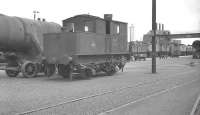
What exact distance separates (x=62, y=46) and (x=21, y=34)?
9.78 ft

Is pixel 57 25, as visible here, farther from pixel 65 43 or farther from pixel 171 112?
pixel 171 112

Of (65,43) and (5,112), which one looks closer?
(5,112)

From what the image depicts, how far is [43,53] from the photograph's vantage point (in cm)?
1705

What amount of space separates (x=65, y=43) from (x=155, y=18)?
8164 mm

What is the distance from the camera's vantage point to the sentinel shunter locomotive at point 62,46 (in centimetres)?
1530

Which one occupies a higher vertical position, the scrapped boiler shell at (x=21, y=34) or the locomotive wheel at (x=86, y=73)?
the scrapped boiler shell at (x=21, y=34)

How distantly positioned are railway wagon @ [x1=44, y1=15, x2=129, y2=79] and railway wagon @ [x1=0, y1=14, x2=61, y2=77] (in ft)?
3.59

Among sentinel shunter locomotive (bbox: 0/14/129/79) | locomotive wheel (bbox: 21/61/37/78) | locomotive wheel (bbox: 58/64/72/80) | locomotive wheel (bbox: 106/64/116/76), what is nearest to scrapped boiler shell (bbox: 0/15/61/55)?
sentinel shunter locomotive (bbox: 0/14/129/79)

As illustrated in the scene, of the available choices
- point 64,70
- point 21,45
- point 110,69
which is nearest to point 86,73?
point 64,70

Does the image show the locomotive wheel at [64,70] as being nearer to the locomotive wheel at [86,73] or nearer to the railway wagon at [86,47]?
the railway wagon at [86,47]

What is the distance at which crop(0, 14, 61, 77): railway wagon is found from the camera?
16.1m

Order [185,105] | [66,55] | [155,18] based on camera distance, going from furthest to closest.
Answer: [155,18] → [66,55] → [185,105]

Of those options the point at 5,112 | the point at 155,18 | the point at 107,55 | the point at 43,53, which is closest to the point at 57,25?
the point at 43,53

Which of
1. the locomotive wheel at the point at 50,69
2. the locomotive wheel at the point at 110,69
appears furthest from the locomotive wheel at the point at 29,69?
the locomotive wheel at the point at 110,69
